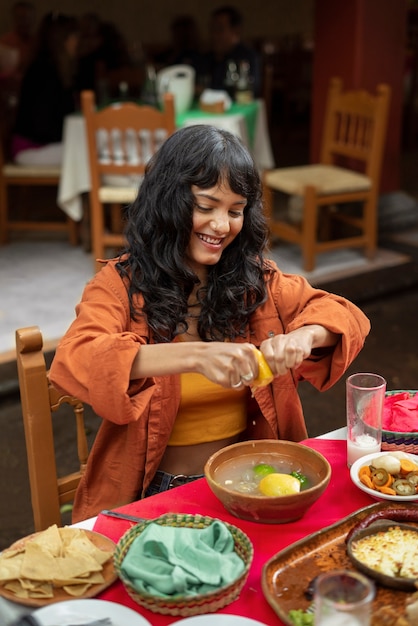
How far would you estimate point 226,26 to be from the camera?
6.38 metres

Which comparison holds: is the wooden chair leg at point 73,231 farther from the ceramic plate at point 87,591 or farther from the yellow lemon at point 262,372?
the ceramic plate at point 87,591

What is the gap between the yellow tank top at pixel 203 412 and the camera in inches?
70.4

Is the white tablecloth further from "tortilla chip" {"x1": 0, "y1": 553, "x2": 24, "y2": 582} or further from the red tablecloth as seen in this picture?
"tortilla chip" {"x1": 0, "y1": 553, "x2": 24, "y2": 582}

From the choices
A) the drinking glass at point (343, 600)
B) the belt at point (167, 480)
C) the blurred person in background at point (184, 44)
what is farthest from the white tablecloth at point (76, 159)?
the drinking glass at point (343, 600)

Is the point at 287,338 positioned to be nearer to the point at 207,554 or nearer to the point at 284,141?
the point at 207,554

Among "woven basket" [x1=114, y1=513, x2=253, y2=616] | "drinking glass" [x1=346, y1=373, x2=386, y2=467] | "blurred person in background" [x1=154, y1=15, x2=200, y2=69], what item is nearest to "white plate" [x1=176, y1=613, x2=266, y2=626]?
"woven basket" [x1=114, y1=513, x2=253, y2=616]

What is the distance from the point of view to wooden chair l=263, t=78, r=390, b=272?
491 centimetres

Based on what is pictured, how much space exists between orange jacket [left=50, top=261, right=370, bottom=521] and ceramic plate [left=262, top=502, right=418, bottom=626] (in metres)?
0.39

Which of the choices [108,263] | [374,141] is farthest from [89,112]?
[108,263]

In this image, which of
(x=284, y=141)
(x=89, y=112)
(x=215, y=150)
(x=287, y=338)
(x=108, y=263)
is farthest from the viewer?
(x=284, y=141)

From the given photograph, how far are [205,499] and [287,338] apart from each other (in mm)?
329

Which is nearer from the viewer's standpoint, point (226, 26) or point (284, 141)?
point (226, 26)

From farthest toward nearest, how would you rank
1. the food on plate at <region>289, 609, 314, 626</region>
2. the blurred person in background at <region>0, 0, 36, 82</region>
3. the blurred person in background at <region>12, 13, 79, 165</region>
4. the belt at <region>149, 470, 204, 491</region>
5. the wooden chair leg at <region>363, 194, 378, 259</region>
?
the blurred person in background at <region>0, 0, 36, 82</region>
the blurred person in background at <region>12, 13, 79, 165</region>
the wooden chair leg at <region>363, 194, 378, 259</region>
the belt at <region>149, 470, 204, 491</region>
the food on plate at <region>289, 609, 314, 626</region>

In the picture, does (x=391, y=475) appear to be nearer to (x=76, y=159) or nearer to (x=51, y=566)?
(x=51, y=566)
